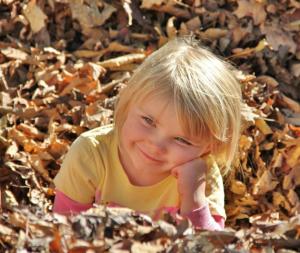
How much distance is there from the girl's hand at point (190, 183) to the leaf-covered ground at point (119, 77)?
13.0 inches

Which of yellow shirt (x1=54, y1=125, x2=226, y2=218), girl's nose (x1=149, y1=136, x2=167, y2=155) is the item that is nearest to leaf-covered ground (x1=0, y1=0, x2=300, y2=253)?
yellow shirt (x1=54, y1=125, x2=226, y2=218)

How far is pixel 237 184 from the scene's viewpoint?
3059 millimetres

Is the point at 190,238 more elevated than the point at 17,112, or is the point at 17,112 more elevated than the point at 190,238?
the point at 190,238

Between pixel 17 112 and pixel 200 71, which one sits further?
pixel 17 112

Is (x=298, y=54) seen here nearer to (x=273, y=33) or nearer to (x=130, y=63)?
(x=273, y=33)

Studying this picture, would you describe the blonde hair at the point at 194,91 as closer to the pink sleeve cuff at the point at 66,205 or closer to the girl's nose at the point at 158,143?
the girl's nose at the point at 158,143

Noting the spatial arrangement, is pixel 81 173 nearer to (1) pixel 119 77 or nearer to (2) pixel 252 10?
(1) pixel 119 77

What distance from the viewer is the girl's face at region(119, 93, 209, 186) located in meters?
2.29

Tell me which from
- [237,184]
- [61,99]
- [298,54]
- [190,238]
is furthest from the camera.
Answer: [298,54]

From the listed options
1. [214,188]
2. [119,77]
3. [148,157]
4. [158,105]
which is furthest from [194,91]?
[119,77]

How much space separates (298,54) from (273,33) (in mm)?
170

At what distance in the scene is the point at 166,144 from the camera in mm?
2299

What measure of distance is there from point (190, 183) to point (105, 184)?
34 centimetres

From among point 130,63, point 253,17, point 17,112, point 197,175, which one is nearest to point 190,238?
point 197,175
